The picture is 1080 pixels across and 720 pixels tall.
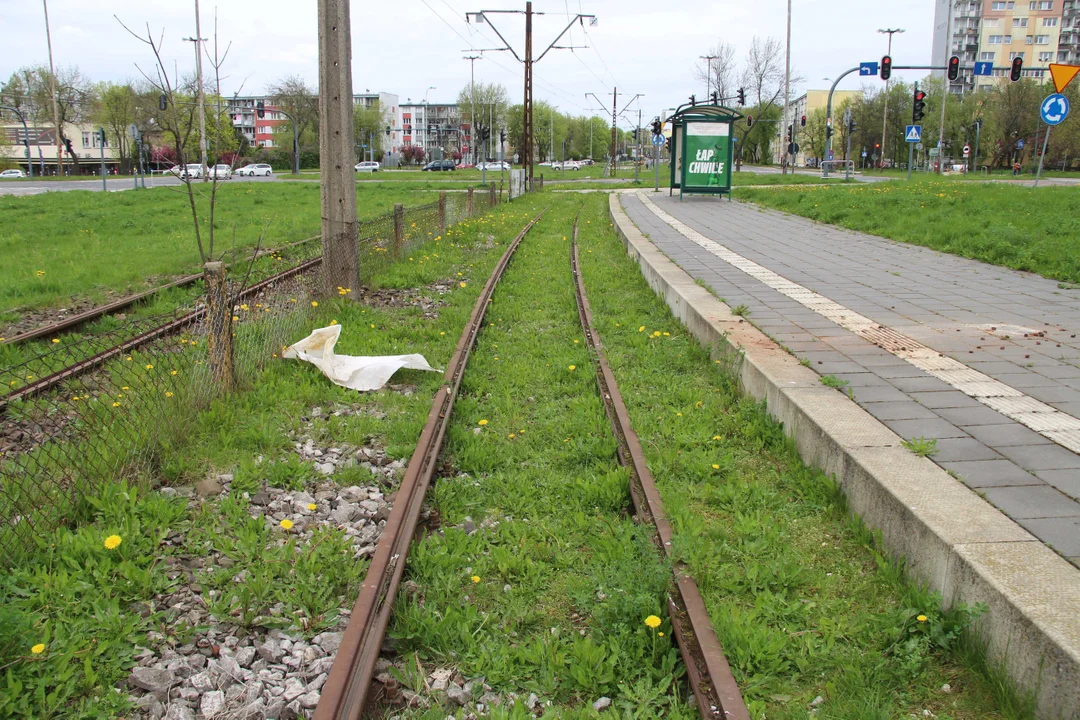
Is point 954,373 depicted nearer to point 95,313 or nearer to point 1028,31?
point 95,313

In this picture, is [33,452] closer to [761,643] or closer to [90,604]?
[90,604]

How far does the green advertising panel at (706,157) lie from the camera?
24.5 metres

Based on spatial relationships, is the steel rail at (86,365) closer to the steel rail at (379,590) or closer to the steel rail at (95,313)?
the steel rail at (95,313)

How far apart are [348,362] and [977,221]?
11.6m

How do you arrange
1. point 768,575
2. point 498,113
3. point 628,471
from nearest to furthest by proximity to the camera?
1. point 768,575
2. point 628,471
3. point 498,113

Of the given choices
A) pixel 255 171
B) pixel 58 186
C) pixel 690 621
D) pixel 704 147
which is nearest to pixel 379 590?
pixel 690 621

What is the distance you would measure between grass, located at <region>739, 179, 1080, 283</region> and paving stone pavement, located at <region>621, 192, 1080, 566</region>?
389 millimetres

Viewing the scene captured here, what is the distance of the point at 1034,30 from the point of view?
108 m

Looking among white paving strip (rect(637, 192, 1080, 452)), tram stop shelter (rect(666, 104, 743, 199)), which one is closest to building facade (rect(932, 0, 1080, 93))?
tram stop shelter (rect(666, 104, 743, 199))

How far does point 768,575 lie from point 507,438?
2167 millimetres

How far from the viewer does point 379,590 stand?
323 cm

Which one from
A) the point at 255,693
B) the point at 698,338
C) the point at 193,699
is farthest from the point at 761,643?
the point at 698,338

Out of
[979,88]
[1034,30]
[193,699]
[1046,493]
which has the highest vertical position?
[1034,30]

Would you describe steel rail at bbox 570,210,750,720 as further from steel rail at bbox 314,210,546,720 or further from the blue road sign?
the blue road sign
